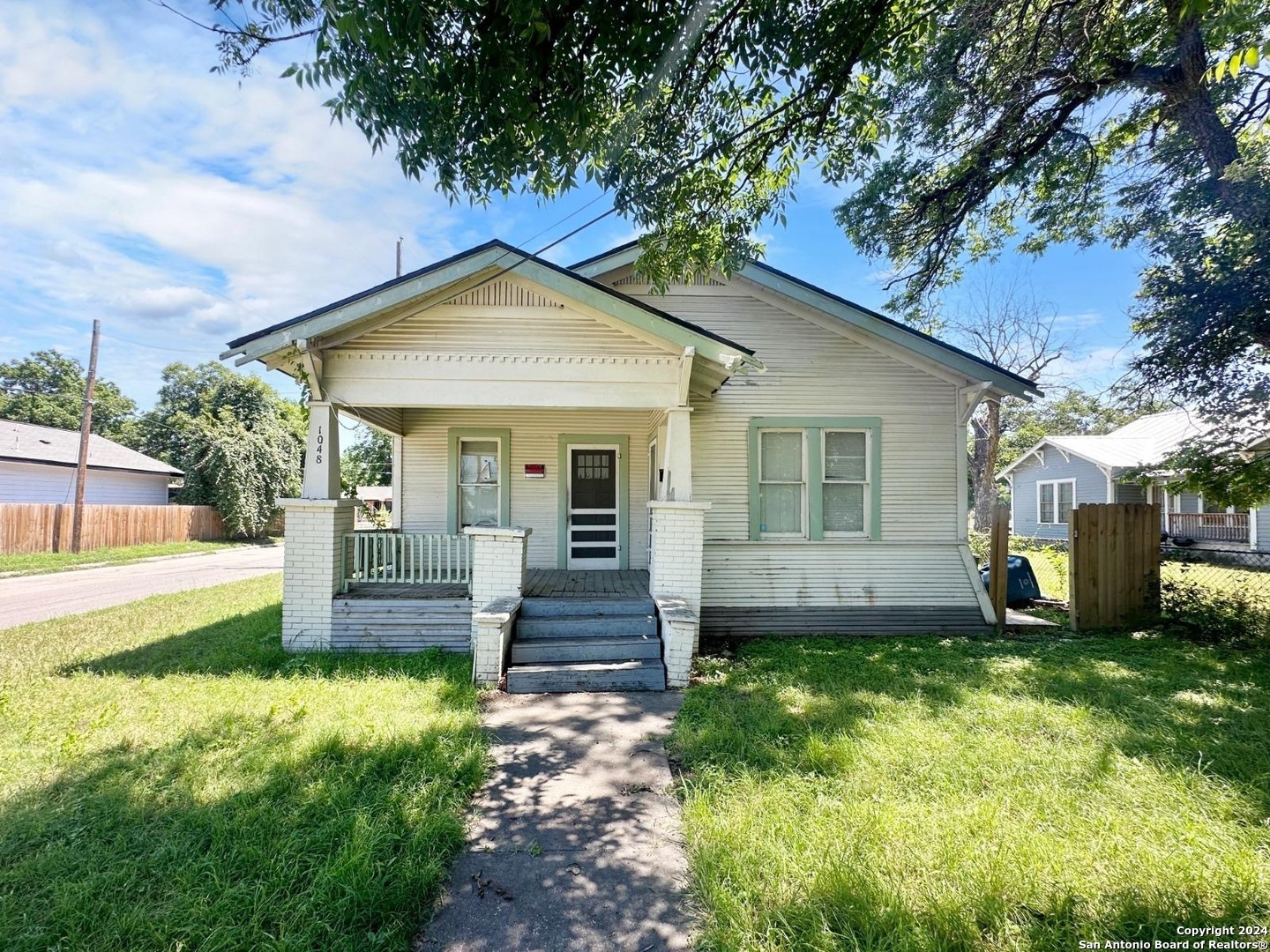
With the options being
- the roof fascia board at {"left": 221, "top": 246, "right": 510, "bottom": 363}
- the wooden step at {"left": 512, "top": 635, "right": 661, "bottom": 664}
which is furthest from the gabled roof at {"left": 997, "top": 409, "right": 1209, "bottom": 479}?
the roof fascia board at {"left": 221, "top": 246, "right": 510, "bottom": 363}

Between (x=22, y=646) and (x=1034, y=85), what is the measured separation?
14986 millimetres

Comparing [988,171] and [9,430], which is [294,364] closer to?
[988,171]

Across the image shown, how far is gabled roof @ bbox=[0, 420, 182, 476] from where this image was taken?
2025 cm

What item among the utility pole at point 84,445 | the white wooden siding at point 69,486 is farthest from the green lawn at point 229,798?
the white wooden siding at point 69,486

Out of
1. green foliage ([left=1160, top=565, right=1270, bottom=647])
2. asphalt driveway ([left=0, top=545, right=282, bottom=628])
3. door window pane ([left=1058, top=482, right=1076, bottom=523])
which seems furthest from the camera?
door window pane ([left=1058, top=482, right=1076, bottom=523])

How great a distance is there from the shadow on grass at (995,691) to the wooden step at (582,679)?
1.66 feet

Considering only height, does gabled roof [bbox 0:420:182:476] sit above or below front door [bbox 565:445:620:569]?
above

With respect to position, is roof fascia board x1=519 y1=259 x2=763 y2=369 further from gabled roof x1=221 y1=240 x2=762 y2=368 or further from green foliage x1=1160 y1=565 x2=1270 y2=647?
green foliage x1=1160 y1=565 x2=1270 y2=647

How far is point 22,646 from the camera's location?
263 inches

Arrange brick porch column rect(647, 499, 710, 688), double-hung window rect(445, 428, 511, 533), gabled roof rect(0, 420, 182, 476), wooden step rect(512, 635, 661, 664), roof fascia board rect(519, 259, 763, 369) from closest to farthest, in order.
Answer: wooden step rect(512, 635, 661, 664) → roof fascia board rect(519, 259, 763, 369) → brick porch column rect(647, 499, 710, 688) → double-hung window rect(445, 428, 511, 533) → gabled roof rect(0, 420, 182, 476)

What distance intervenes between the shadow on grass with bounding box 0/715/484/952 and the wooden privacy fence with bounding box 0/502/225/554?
20.4 meters

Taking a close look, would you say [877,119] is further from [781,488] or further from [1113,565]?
[1113,565]

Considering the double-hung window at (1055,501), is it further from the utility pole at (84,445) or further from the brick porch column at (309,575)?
the utility pole at (84,445)

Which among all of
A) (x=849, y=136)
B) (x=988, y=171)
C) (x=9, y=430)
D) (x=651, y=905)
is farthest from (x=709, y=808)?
(x=9, y=430)
